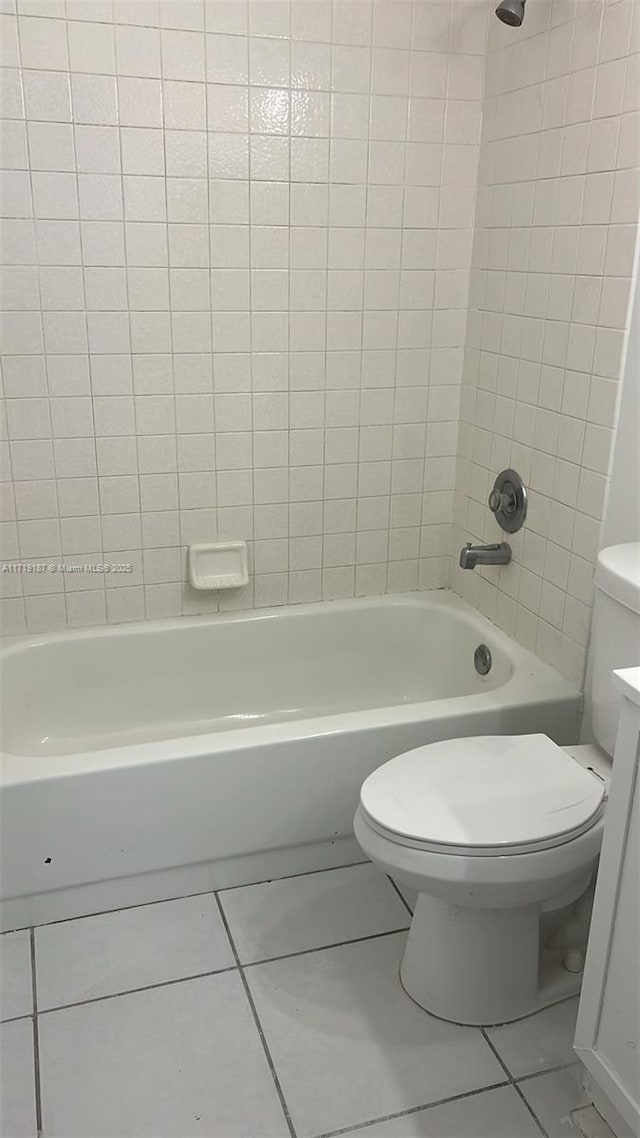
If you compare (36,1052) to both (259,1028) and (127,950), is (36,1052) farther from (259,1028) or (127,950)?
(259,1028)

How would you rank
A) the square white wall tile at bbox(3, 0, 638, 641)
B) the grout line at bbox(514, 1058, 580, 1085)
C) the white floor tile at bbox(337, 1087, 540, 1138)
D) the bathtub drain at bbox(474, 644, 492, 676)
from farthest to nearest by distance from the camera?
the bathtub drain at bbox(474, 644, 492, 676) → the square white wall tile at bbox(3, 0, 638, 641) → the grout line at bbox(514, 1058, 580, 1085) → the white floor tile at bbox(337, 1087, 540, 1138)

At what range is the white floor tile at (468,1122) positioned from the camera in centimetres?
147

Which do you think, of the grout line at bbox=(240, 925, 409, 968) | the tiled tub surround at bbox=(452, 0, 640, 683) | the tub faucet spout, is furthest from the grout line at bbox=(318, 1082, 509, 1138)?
the tub faucet spout

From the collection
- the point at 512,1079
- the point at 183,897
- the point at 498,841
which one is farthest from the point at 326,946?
the point at 498,841

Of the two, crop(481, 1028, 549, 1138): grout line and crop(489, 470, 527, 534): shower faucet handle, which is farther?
crop(489, 470, 527, 534): shower faucet handle

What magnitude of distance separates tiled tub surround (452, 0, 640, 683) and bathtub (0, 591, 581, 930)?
0.23 metres

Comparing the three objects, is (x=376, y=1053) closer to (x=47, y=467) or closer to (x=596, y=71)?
(x=47, y=467)

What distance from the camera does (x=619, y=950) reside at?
1343mm

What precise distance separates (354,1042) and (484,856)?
0.46 meters

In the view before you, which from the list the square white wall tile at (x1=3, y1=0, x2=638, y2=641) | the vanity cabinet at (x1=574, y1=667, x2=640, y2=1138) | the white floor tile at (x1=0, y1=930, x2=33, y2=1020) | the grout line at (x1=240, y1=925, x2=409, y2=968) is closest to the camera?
the vanity cabinet at (x1=574, y1=667, x2=640, y2=1138)

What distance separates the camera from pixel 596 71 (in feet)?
5.92

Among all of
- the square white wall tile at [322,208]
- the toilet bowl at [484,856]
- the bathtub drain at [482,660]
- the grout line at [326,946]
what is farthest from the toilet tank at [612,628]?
the grout line at [326,946]

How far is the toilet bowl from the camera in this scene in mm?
1521

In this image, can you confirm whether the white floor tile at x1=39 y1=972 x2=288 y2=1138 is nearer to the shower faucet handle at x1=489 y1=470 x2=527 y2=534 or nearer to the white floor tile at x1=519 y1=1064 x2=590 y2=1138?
the white floor tile at x1=519 y1=1064 x2=590 y2=1138
